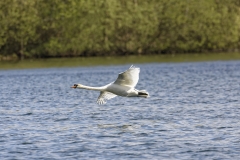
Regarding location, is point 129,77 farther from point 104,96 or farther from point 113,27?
point 113,27

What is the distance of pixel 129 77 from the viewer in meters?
21.9

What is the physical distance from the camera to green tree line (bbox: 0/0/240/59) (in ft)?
276

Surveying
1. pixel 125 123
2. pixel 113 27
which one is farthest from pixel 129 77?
pixel 113 27

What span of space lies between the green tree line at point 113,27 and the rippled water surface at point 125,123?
40.4m

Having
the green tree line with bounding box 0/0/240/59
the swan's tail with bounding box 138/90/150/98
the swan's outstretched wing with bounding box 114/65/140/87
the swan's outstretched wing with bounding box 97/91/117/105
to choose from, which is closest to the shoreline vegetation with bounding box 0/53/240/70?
the green tree line with bounding box 0/0/240/59

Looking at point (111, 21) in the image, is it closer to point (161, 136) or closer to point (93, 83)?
point (93, 83)

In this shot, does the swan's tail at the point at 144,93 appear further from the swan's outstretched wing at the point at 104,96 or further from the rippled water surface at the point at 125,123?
the swan's outstretched wing at the point at 104,96

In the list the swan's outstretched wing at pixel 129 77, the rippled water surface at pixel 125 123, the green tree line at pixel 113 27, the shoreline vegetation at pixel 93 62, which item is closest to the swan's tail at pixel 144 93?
the swan's outstretched wing at pixel 129 77

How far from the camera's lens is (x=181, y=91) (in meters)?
37.1

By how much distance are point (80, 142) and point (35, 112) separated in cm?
838

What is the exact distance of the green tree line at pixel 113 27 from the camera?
84250 millimetres

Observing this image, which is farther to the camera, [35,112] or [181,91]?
[181,91]

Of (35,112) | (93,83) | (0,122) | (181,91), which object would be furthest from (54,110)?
(93,83)

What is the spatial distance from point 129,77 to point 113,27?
212ft
